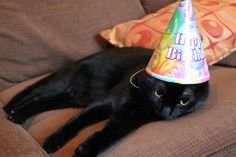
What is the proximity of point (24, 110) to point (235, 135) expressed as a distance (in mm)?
666

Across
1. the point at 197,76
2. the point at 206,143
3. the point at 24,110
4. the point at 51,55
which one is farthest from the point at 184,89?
the point at 51,55

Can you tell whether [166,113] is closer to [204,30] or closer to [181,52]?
[181,52]

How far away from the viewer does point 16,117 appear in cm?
107

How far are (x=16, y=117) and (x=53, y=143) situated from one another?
175 millimetres

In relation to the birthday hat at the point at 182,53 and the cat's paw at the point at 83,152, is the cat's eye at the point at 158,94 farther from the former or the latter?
the cat's paw at the point at 83,152

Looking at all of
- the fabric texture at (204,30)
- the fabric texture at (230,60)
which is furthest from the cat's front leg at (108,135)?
the fabric texture at (230,60)

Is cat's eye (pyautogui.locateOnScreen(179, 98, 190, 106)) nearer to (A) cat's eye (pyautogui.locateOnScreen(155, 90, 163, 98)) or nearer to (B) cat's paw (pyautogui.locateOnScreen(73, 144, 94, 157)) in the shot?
(A) cat's eye (pyautogui.locateOnScreen(155, 90, 163, 98))

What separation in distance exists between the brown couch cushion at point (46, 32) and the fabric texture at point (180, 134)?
12.5 inches

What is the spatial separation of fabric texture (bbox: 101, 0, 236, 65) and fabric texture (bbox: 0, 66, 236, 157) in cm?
28

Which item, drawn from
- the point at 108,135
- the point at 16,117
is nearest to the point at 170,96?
the point at 108,135

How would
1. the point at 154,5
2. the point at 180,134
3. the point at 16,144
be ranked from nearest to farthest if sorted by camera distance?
1. the point at 16,144
2. the point at 180,134
3. the point at 154,5

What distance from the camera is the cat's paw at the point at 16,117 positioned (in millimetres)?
1042

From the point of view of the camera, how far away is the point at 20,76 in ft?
4.55

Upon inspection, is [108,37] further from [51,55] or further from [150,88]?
[150,88]
